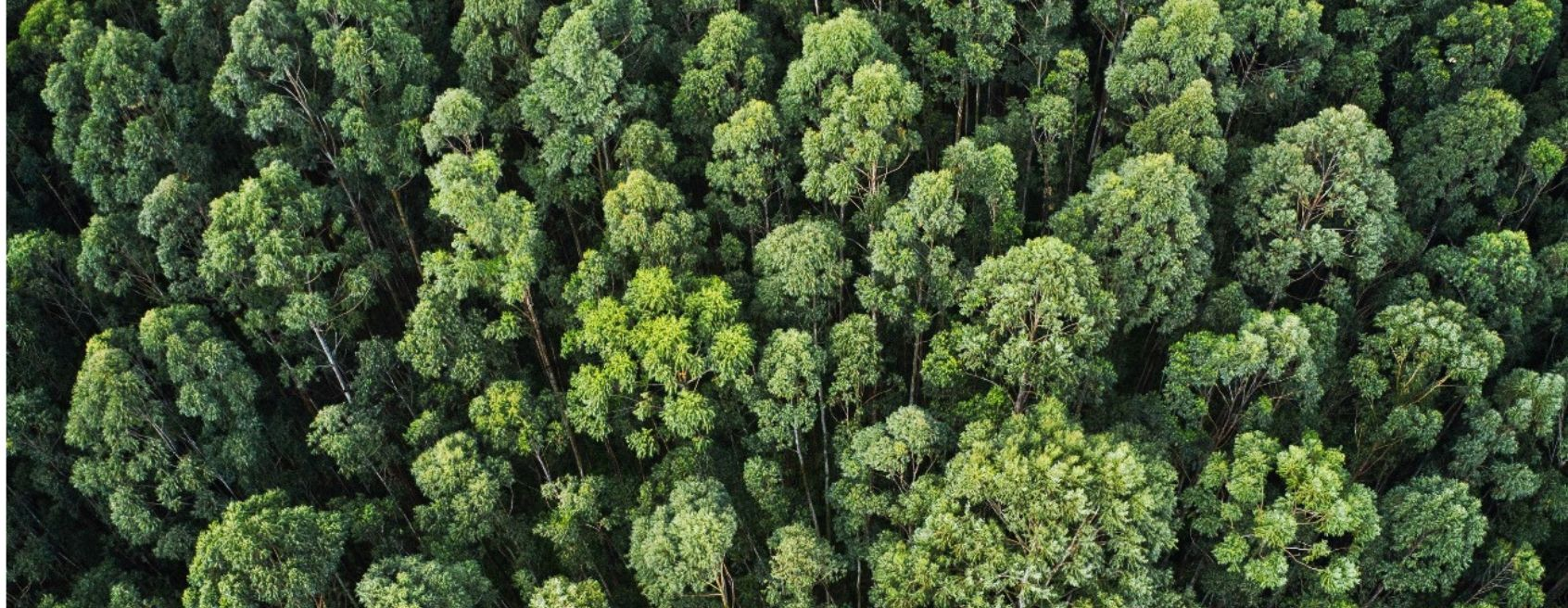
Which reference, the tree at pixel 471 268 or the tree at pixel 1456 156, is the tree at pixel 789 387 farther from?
the tree at pixel 1456 156

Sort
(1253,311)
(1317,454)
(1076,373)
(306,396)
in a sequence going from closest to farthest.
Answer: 1. (1317,454)
2. (1076,373)
3. (1253,311)
4. (306,396)

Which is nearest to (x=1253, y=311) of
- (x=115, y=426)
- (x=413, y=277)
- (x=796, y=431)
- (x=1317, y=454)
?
(x=1317, y=454)

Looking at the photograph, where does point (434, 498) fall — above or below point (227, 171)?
below

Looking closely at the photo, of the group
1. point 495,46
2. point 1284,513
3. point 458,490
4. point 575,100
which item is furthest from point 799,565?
point 495,46

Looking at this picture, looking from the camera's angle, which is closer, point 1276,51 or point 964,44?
point 964,44

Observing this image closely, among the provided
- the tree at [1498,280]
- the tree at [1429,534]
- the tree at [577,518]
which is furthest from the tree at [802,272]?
the tree at [1498,280]

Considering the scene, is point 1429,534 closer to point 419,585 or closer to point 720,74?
point 720,74

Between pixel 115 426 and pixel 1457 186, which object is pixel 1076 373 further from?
pixel 115 426
